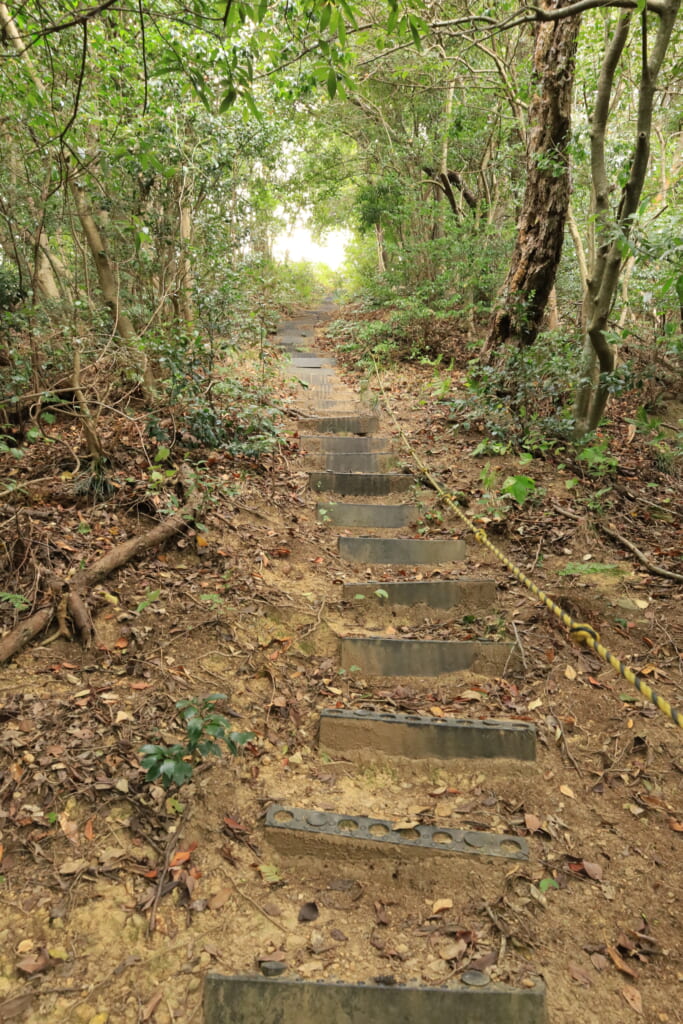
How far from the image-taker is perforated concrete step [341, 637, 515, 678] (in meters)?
3.44

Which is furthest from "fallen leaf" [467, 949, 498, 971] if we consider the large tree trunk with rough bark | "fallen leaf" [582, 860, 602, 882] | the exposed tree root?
the large tree trunk with rough bark

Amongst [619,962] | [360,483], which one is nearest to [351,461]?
[360,483]

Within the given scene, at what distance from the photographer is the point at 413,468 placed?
6.09 m

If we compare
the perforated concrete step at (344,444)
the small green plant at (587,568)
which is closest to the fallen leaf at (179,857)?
the small green plant at (587,568)

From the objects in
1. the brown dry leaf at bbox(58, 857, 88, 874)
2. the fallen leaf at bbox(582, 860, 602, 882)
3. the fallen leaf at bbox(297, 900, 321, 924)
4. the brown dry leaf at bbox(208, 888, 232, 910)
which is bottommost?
the fallen leaf at bbox(297, 900, 321, 924)

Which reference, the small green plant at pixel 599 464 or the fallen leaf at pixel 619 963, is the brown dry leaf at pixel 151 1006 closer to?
the fallen leaf at pixel 619 963

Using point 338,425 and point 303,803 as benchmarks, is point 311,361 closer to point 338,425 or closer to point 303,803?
point 338,425

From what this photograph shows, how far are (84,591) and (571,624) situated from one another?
291cm

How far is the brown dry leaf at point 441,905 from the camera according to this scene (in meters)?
2.22

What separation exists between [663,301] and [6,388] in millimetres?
6599

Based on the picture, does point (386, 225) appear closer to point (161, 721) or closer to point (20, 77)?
point (20, 77)

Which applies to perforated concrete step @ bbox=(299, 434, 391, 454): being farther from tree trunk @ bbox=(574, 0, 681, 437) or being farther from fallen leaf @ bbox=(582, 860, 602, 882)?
fallen leaf @ bbox=(582, 860, 602, 882)

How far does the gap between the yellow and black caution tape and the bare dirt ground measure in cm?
9

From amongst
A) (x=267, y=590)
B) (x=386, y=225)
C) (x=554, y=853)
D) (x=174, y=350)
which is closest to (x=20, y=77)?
(x=174, y=350)
